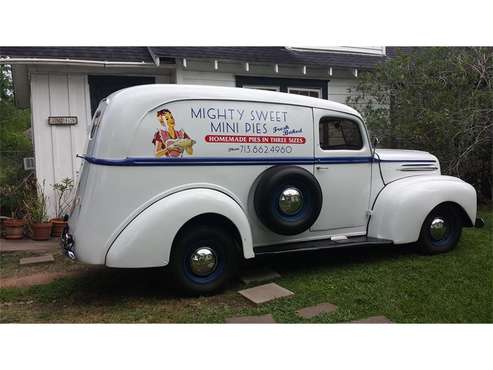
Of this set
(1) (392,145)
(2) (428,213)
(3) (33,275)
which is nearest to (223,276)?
(3) (33,275)

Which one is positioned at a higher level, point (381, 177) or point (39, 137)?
point (39, 137)

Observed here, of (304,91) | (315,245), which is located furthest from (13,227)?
(304,91)

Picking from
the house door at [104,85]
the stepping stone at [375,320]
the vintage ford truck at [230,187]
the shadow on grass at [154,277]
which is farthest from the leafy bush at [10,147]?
the stepping stone at [375,320]

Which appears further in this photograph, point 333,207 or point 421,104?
point 421,104

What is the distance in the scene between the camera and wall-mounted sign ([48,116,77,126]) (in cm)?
732

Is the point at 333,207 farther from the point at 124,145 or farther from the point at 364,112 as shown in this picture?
the point at 364,112

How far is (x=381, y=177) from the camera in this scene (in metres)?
5.61

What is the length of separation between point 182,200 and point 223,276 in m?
0.94

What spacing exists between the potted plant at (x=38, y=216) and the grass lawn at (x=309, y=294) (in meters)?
1.19

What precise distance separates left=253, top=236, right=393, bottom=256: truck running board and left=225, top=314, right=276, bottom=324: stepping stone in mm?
937

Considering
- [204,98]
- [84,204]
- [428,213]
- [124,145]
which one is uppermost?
[204,98]

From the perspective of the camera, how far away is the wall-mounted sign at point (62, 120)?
7.32 m

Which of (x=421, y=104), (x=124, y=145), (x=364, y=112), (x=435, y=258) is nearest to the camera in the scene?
(x=124, y=145)

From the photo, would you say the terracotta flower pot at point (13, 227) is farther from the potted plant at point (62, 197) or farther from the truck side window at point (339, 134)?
the truck side window at point (339, 134)
